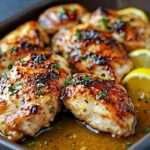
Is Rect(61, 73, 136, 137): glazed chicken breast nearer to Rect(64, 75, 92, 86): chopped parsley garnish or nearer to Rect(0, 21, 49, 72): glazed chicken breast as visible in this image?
Rect(64, 75, 92, 86): chopped parsley garnish

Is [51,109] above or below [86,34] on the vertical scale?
below

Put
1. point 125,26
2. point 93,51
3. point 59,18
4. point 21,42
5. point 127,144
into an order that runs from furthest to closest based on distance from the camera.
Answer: point 59,18, point 125,26, point 21,42, point 93,51, point 127,144

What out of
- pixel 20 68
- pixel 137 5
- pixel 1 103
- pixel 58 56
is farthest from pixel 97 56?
pixel 137 5

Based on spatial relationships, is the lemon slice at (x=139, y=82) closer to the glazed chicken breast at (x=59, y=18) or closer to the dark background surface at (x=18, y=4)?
the glazed chicken breast at (x=59, y=18)

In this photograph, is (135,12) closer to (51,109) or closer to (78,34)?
(78,34)

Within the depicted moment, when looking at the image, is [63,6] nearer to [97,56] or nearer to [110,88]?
[97,56]

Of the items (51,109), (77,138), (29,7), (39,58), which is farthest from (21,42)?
(77,138)

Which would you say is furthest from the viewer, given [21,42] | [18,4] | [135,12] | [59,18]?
[18,4]
